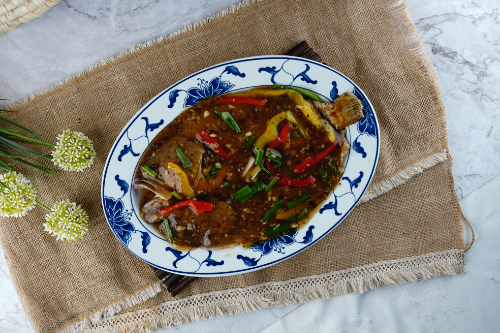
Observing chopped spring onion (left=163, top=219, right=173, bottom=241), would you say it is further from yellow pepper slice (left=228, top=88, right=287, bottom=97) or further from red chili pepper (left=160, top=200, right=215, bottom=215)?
yellow pepper slice (left=228, top=88, right=287, bottom=97)

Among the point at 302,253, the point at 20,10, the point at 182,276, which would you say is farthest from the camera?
the point at 302,253

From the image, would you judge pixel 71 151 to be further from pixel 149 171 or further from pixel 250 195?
pixel 250 195

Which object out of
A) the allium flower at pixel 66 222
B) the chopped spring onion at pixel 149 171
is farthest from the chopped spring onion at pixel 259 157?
the allium flower at pixel 66 222

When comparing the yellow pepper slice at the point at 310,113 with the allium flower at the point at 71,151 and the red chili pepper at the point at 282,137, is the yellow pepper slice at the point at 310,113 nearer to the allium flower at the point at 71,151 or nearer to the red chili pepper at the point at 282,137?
the red chili pepper at the point at 282,137

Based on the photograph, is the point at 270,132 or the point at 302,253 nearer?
the point at 270,132

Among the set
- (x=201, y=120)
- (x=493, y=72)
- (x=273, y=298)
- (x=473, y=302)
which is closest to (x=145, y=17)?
(x=201, y=120)


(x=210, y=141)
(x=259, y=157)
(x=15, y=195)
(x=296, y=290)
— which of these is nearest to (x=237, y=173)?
(x=259, y=157)
